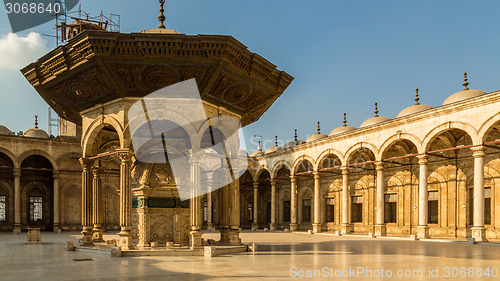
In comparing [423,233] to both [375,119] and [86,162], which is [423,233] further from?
[86,162]

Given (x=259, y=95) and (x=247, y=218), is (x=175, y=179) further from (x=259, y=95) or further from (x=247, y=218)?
(x=247, y=218)

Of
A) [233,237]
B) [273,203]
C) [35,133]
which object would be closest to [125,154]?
[233,237]

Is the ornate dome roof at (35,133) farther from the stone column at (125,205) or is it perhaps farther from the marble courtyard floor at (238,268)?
the stone column at (125,205)

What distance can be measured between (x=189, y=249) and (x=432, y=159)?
19349mm

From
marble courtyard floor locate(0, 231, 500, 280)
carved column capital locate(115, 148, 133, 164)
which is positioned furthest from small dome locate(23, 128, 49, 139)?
carved column capital locate(115, 148, 133, 164)

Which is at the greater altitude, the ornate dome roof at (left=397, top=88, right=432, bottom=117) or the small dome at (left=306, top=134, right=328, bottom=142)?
the ornate dome roof at (left=397, top=88, right=432, bottom=117)

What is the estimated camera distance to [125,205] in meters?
10.8

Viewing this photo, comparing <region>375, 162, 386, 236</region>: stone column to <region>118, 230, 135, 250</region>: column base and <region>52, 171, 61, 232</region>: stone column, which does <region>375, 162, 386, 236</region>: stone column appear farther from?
<region>52, 171, 61, 232</region>: stone column

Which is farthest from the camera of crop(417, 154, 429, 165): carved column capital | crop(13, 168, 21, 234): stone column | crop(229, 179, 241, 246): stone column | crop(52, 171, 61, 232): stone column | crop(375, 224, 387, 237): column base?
crop(52, 171, 61, 232): stone column

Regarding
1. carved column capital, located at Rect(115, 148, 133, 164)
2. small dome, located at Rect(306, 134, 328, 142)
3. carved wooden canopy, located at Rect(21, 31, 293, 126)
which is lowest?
carved column capital, located at Rect(115, 148, 133, 164)

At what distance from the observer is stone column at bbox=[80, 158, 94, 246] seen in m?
12.6

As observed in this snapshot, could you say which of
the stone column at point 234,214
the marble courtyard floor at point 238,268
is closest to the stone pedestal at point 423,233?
the marble courtyard floor at point 238,268

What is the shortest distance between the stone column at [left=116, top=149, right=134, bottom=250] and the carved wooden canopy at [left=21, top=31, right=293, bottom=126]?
1.69 meters

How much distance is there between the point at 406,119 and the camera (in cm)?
2281
